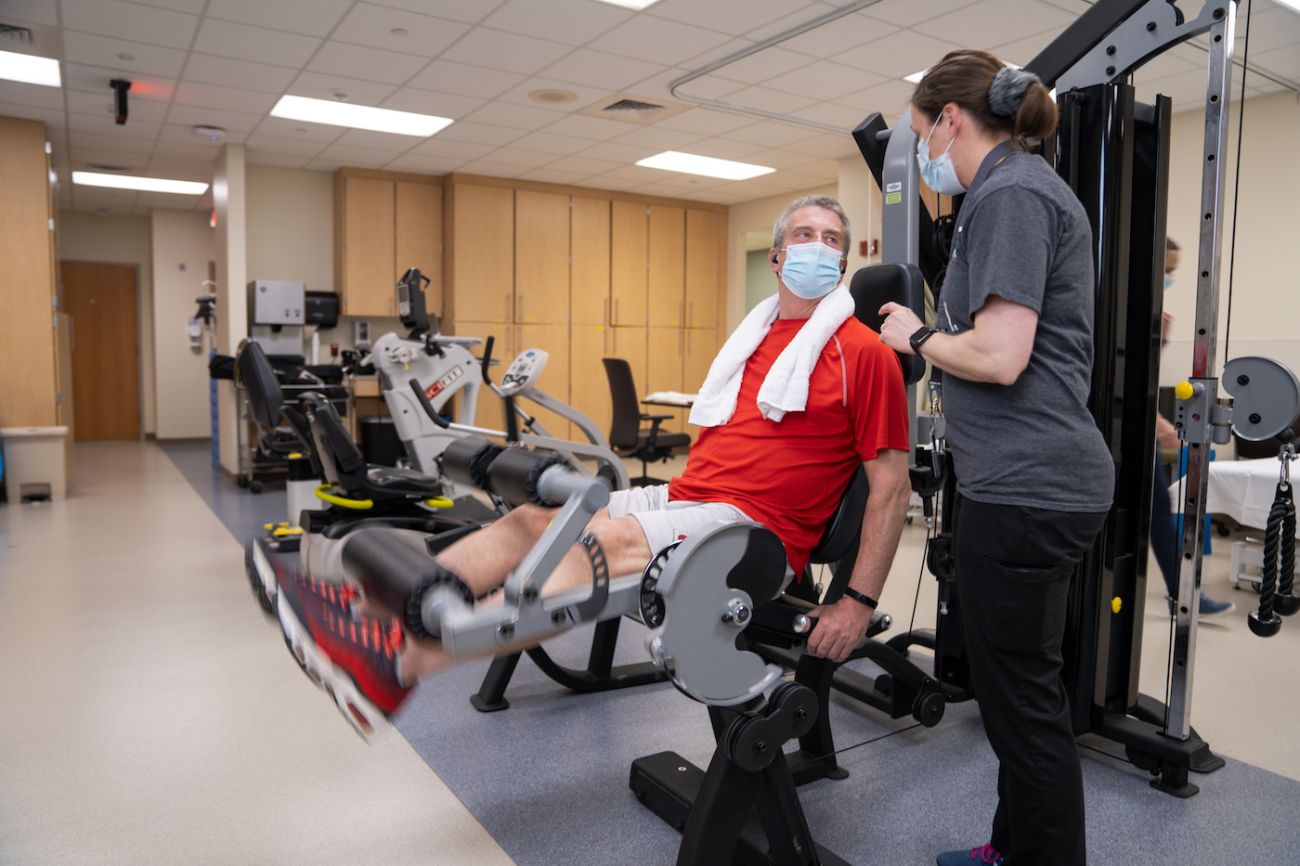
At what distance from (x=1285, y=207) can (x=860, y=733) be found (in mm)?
4824

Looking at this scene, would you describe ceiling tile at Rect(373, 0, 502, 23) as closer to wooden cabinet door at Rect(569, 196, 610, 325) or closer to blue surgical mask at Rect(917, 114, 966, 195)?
blue surgical mask at Rect(917, 114, 966, 195)

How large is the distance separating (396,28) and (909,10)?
248 centimetres

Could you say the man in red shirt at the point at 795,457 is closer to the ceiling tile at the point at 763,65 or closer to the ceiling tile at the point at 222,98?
the ceiling tile at the point at 763,65

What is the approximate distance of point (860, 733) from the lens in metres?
2.46

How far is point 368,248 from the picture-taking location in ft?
25.6

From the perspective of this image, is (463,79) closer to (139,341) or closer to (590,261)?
(590,261)

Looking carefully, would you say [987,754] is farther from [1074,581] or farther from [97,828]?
[97,828]

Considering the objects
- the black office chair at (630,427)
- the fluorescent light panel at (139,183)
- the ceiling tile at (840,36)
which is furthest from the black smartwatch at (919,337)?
the fluorescent light panel at (139,183)

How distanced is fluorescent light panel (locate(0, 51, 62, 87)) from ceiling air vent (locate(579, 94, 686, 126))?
308 cm

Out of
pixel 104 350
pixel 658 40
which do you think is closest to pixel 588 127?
pixel 658 40

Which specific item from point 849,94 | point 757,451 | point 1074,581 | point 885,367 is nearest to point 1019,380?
point 885,367

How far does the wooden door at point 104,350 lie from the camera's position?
34.5ft

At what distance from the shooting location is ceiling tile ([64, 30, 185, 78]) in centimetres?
464

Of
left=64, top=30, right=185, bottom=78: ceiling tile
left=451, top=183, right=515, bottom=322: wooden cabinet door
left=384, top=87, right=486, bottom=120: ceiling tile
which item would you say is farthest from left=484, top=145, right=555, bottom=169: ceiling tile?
left=64, top=30, right=185, bottom=78: ceiling tile
